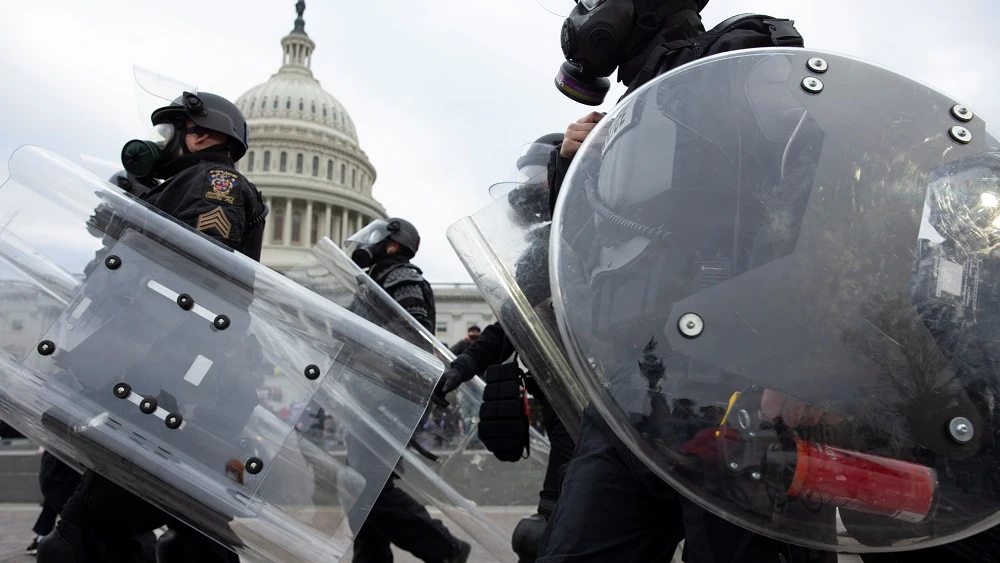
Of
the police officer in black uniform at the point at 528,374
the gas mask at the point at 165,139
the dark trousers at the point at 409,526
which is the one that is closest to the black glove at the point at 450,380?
the police officer in black uniform at the point at 528,374

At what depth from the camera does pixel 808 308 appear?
1158 millimetres

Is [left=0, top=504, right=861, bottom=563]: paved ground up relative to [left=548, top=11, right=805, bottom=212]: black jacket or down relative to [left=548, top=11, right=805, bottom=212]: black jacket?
down

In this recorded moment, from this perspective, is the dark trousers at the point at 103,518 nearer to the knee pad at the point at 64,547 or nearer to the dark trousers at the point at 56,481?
the knee pad at the point at 64,547

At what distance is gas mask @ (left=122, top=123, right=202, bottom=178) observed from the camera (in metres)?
2.75

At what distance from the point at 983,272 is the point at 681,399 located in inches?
17.5

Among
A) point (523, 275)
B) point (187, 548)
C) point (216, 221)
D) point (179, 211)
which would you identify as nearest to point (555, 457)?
point (523, 275)

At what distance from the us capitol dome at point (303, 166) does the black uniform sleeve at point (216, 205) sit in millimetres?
49116

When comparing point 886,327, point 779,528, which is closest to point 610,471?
point 779,528

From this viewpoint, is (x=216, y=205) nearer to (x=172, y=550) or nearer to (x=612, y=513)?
(x=172, y=550)

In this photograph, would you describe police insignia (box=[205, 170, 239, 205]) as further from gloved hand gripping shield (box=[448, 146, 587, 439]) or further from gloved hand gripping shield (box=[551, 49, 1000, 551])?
gloved hand gripping shield (box=[551, 49, 1000, 551])

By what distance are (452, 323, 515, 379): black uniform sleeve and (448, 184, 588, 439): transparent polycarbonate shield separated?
3.25 ft

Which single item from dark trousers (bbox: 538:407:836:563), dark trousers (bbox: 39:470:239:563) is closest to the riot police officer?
dark trousers (bbox: 538:407:836:563)

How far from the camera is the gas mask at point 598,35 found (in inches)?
78.2

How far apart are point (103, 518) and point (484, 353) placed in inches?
61.1
